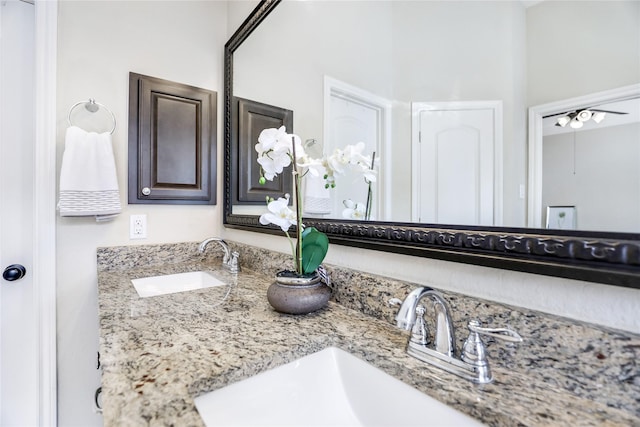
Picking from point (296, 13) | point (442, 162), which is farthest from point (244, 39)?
point (442, 162)

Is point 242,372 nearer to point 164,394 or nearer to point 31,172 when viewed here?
point 164,394

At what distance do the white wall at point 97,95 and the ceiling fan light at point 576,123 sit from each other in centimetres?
155

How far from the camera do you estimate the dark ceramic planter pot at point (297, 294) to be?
2.49ft

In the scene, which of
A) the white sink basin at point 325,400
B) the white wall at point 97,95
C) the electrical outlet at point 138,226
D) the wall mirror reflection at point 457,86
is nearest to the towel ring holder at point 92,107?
the white wall at point 97,95

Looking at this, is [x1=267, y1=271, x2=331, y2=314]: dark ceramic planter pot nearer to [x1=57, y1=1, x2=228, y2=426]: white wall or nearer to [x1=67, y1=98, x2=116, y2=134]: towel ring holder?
[x1=57, y1=1, x2=228, y2=426]: white wall

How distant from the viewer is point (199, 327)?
0.71 meters

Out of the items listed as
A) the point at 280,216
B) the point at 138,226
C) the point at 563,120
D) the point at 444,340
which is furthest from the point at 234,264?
the point at 563,120

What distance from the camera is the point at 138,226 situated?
1384 mm

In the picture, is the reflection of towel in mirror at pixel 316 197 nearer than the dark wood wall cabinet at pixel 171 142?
Yes

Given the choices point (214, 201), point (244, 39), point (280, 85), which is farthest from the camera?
point (214, 201)

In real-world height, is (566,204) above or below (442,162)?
below

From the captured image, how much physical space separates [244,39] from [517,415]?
1.72m

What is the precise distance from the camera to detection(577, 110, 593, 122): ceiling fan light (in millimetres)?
473

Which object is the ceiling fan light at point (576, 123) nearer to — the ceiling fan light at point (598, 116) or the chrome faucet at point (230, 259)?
the ceiling fan light at point (598, 116)
